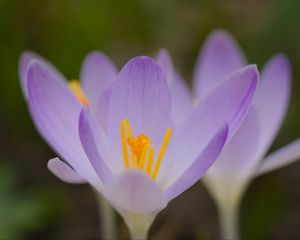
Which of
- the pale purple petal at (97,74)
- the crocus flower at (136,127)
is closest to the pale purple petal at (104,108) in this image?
the crocus flower at (136,127)

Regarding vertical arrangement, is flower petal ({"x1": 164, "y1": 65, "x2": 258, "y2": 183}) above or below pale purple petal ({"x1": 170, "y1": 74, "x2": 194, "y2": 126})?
above

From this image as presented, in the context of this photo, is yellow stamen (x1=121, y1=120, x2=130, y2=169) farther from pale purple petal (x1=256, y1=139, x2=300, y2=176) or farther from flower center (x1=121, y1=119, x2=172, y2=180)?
pale purple petal (x1=256, y1=139, x2=300, y2=176)

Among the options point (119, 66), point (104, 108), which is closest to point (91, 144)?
point (104, 108)

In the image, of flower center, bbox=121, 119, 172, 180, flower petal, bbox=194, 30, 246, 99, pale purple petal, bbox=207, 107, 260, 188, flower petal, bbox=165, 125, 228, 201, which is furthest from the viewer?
flower petal, bbox=194, 30, 246, 99

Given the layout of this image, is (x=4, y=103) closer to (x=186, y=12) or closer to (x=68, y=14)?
(x=68, y=14)

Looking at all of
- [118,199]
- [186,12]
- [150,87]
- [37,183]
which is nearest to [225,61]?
[150,87]

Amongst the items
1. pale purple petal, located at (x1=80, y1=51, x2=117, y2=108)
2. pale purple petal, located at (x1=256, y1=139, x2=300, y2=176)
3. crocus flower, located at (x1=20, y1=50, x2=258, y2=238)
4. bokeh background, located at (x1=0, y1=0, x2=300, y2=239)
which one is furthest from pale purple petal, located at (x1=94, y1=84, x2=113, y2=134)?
bokeh background, located at (x1=0, y1=0, x2=300, y2=239)

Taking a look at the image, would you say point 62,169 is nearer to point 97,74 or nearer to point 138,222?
point 138,222

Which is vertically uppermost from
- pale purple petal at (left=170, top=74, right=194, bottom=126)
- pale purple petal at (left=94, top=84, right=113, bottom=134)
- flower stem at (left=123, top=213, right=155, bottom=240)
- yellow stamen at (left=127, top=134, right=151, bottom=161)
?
pale purple petal at (left=94, top=84, right=113, bottom=134)
